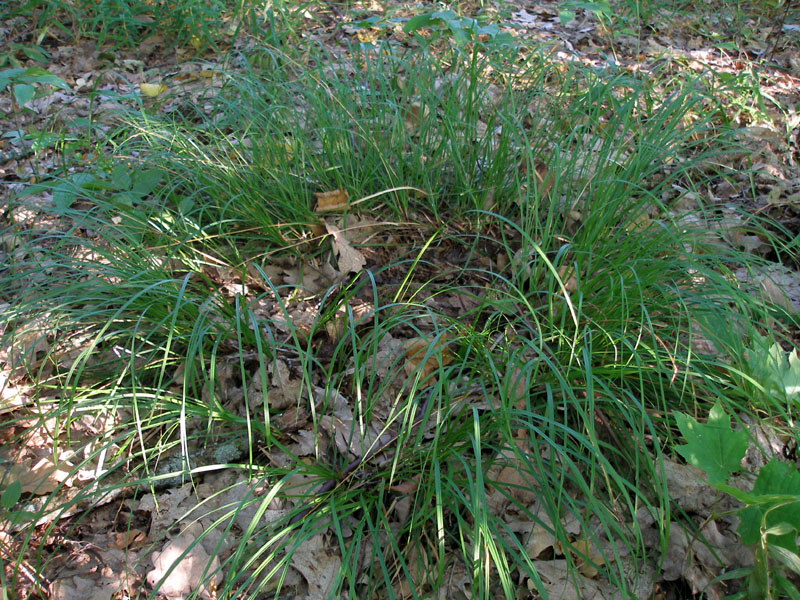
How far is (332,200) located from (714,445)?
151cm

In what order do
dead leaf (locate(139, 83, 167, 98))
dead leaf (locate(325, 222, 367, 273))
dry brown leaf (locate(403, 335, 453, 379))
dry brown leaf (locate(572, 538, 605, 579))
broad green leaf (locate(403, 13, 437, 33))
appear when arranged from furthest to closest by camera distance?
dead leaf (locate(139, 83, 167, 98)) < broad green leaf (locate(403, 13, 437, 33)) < dead leaf (locate(325, 222, 367, 273)) < dry brown leaf (locate(403, 335, 453, 379)) < dry brown leaf (locate(572, 538, 605, 579))

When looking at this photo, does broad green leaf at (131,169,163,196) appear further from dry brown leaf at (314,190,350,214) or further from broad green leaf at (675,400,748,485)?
broad green leaf at (675,400,748,485)

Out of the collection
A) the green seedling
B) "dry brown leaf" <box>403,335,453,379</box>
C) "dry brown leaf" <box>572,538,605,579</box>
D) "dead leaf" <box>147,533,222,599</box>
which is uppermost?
the green seedling

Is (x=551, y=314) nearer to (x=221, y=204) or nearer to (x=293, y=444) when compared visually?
(x=293, y=444)

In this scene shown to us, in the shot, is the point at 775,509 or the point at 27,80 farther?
the point at 27,80

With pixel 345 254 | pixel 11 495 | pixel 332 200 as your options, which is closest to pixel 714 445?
pixel 345 254

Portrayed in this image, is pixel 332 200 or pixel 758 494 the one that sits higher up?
pixel 332 200

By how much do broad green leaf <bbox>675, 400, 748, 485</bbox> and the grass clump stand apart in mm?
96

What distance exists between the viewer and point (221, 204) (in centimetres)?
228

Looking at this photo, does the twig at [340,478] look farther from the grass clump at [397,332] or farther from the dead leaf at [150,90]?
the dead leaf at [150,90]

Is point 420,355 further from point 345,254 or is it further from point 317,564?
point 317,564

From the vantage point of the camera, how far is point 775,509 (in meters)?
1.33

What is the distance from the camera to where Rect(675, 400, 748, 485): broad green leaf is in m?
1.36

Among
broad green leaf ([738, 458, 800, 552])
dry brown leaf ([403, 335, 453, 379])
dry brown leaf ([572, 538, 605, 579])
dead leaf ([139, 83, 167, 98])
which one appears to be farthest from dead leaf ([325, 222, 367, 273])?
dead leaf ([139, 83, 167, 98])
